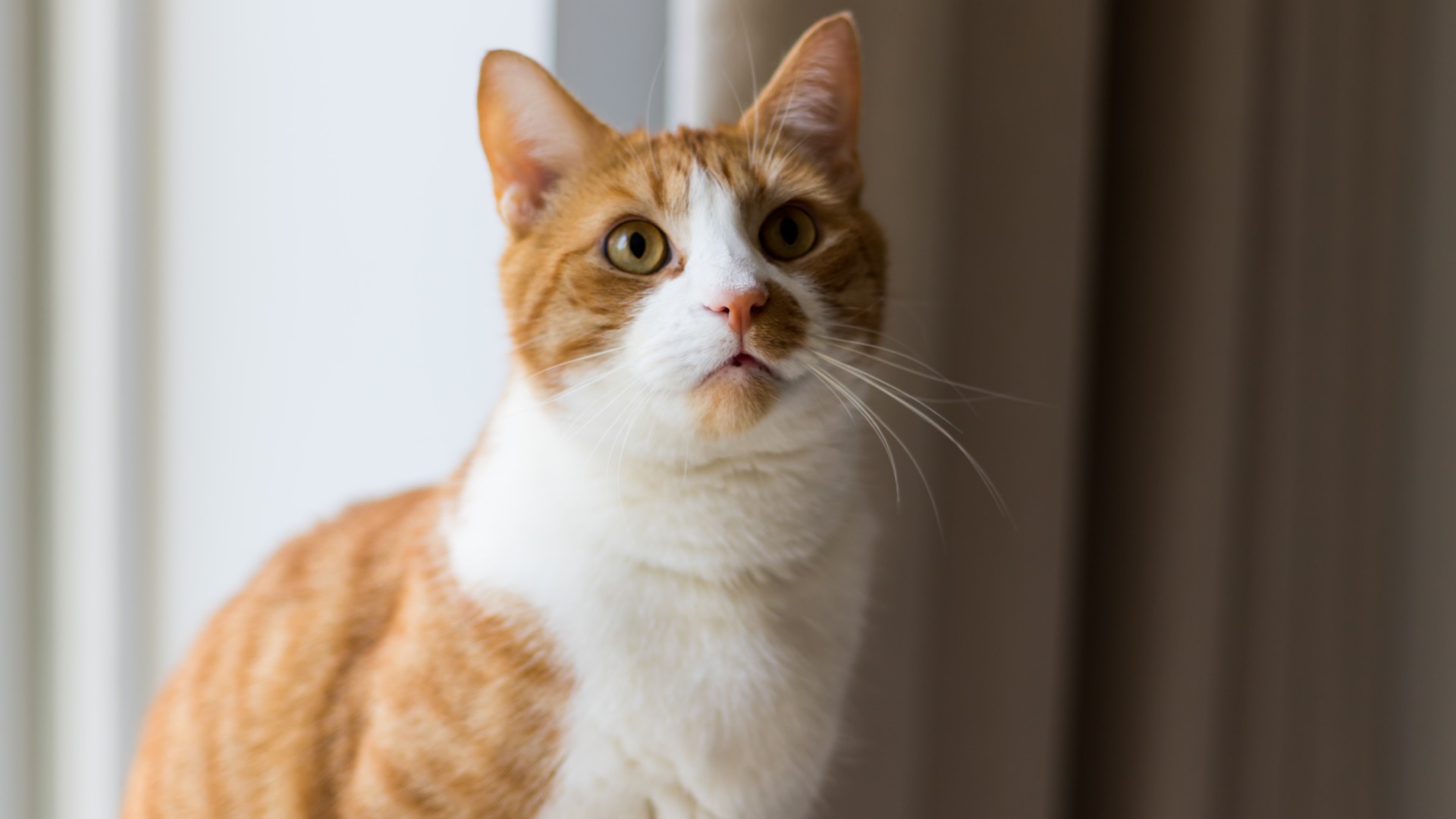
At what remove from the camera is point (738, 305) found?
71cm

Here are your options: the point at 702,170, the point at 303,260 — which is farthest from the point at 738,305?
the point at 303,260

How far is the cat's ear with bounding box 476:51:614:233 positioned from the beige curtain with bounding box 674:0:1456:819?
0.18 meters

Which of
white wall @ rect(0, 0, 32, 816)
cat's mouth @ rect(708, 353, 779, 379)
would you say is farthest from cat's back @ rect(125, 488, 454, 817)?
cat's mouth @ rect(708, 353, 779, 379)

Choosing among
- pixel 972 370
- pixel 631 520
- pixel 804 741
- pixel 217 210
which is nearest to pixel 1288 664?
pixel 972 370

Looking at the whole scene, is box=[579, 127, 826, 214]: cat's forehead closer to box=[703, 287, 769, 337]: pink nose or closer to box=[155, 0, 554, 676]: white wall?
box=[703, 287, 769, 337]: pink nose

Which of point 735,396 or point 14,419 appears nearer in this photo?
point 735,396

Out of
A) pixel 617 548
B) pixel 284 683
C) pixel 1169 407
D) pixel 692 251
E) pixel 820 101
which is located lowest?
pixel 284 683

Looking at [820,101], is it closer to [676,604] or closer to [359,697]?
[676,604]

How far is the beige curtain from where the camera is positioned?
1081mm

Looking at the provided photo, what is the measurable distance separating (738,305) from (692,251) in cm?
8

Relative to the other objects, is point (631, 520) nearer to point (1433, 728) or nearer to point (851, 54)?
point (851, 54)

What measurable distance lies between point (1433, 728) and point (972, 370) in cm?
76

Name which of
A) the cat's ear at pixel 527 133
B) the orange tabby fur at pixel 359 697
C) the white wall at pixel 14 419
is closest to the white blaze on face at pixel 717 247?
the cat's ear at pixel 527 133

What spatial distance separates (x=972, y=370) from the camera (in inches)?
44.8
